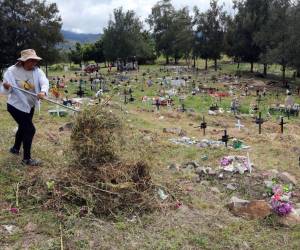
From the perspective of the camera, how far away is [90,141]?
5828 millimetres

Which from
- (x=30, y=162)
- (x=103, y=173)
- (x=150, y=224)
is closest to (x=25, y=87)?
(x=30, y=162)

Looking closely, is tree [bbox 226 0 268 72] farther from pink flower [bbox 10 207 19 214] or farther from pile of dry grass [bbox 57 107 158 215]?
pink flower [bbox 10 207 19 214]

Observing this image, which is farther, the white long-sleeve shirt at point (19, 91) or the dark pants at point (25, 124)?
the dark pants at point (25, 124)

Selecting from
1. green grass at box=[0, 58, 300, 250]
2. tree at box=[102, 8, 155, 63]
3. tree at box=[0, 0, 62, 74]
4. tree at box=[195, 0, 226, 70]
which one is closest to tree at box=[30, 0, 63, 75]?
tree at box=[0, 0, 62, 74]

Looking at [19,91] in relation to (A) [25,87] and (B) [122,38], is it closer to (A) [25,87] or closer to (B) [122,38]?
(A) [25,87]

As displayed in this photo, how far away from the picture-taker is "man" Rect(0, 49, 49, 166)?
637 centimetres

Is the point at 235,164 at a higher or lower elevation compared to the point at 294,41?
lower

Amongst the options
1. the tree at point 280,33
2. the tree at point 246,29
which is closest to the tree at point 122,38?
the tree at point 246,29

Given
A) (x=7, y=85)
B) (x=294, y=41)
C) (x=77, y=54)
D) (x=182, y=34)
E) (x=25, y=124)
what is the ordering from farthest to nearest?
(x=77, y=54)
(x=182, y=34)
(x=294, y=41)
(x=25, y=124)
(x=7, y=85)

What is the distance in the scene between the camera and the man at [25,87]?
6.37 meters

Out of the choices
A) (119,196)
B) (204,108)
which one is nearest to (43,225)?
(119,196)

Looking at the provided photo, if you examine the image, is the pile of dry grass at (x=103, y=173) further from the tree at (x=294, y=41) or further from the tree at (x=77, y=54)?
the tree at (x=77, y=54)

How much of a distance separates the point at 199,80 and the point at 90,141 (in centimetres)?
2782

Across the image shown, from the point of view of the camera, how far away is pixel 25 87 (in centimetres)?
650
